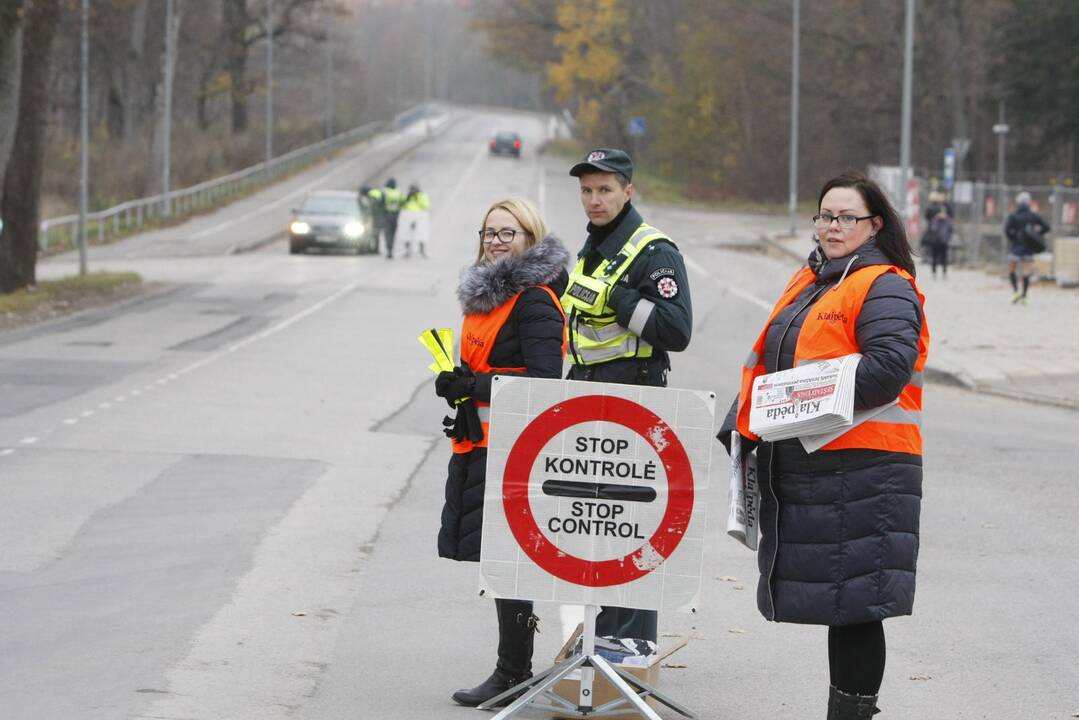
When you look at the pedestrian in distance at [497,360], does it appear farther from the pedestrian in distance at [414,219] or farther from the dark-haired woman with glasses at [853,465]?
the pedestrian in distance at [414,219]

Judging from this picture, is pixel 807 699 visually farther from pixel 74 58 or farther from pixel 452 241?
pixel 74 58

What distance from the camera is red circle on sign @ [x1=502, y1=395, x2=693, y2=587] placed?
5273mm

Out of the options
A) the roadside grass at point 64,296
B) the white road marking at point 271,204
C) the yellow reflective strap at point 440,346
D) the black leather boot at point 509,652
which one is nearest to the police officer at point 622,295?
the black leather boot at point 509,652

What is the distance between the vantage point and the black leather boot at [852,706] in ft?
16.3

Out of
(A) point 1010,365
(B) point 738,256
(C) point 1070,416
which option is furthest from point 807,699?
(B) point 738,256

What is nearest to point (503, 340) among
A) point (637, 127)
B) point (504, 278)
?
point (504, 278)

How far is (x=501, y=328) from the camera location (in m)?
5.89

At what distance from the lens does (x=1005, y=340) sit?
838 inches

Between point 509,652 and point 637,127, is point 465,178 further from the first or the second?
point 509,652

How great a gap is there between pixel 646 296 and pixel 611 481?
2.48 feet

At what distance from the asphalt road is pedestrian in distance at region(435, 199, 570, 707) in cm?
32

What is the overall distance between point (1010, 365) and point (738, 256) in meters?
21.7

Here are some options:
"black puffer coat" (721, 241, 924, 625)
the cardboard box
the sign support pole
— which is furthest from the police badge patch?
the cardboard box

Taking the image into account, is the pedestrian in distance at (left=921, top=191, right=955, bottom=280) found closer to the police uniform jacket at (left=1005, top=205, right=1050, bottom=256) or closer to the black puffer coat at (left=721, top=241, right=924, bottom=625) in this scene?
the police uniform jacket at (left=1005, top=205, right=1050, bottom=256)
